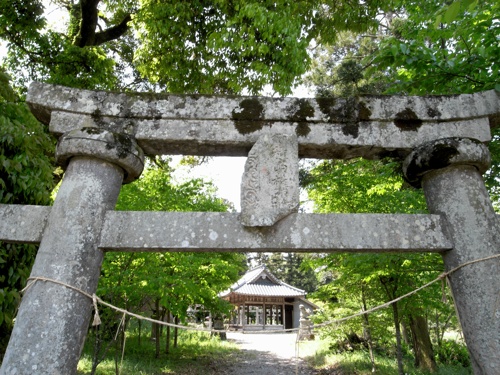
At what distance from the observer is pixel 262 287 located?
28609mm

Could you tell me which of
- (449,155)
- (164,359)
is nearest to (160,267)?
(164,359)

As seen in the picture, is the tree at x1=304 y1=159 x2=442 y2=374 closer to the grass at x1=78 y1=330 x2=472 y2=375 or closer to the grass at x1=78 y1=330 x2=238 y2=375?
the grass at x1=78 y1=330 x2=472 y2=375

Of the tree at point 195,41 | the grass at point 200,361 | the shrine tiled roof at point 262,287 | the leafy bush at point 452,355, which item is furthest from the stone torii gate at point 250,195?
the shrine tiled roof at point 262,287

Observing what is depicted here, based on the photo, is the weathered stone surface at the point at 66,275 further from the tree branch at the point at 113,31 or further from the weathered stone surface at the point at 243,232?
the tree branch at the point at 113,31

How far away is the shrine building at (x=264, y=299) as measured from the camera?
Answer: 2766 cm

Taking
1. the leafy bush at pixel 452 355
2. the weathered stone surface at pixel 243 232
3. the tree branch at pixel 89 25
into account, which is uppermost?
the tree branch at pixel 89 25

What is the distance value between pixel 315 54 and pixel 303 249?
15.3 meters

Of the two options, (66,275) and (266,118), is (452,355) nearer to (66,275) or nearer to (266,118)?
(266,118)

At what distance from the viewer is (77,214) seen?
2.58 meters

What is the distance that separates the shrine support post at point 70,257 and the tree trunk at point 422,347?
939cm

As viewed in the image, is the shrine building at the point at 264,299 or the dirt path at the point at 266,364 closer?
the dirt path at the point at 266,364

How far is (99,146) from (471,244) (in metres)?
2.79

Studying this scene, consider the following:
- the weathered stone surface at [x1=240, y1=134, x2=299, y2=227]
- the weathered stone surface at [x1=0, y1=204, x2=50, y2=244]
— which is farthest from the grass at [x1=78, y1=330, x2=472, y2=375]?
the weathered stone surface at [x1=240, y1=134, x2=299, y2=227]

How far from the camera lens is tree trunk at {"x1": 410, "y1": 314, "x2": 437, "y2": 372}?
32.4 feet
